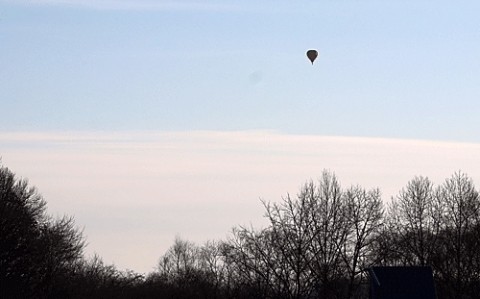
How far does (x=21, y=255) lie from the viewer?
2867 inches

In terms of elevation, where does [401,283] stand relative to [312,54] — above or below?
below

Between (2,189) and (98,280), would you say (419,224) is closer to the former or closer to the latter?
(98,280)

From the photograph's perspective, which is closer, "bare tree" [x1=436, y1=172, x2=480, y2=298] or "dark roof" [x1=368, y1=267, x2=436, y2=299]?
"dark roof" [x1=368, y1=267, x2=436, y2=299]

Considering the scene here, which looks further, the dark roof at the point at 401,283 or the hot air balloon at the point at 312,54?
the hot air balloon at the point at 312,54

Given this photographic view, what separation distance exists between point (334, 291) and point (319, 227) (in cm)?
687

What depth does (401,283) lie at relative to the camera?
67625 mm

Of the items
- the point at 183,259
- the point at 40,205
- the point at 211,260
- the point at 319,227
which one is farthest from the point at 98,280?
the point at 183,259

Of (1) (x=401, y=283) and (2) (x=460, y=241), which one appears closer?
(1) (x=401, y=283)

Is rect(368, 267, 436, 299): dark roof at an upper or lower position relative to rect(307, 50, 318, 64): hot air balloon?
lower

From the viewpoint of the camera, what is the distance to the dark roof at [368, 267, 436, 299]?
→ 2653 inches

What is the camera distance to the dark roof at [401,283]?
67375 mm

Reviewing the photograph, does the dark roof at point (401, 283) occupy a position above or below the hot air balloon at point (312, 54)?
below

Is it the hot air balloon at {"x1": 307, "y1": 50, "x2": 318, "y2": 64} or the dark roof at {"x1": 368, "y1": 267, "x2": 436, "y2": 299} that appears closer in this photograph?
the dark roof at {"x1": 368, "y1": 267, "x2": 436, "y2": 299}

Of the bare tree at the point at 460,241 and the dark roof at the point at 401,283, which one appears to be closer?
the dark roof at the point at 401,283
